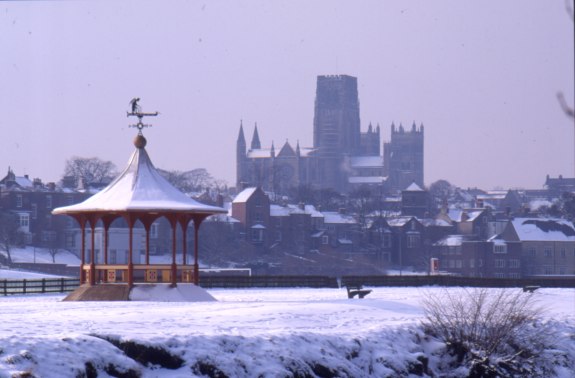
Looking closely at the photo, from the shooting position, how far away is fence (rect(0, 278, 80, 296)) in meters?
57.9

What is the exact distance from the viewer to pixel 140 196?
155 ft

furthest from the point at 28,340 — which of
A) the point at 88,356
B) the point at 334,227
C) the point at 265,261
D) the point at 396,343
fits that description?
the point at 334,227

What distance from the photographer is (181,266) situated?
47.1 metres

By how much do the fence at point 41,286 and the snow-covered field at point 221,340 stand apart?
12389mm

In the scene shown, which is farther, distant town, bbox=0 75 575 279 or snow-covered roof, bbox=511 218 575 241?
snow-covered roof, bbox=511 218 575 241

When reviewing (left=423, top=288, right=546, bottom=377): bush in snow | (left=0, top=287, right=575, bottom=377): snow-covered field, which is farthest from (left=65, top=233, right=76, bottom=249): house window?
(left=423, top=288, right=546, bottom=377): bush in snow

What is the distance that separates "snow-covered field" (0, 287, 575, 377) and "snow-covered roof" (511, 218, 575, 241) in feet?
383

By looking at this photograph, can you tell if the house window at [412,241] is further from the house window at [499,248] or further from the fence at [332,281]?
the fence at [332,281]

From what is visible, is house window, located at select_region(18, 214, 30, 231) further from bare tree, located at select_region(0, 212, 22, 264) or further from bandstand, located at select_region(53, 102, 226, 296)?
bandstand, located at select_region(53, 102, 226, 296)

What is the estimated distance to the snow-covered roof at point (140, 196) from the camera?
46312 millimetres

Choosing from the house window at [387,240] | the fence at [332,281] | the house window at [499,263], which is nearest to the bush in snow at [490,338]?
the fence at [332,281]

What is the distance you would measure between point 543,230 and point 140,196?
12002 centimetres

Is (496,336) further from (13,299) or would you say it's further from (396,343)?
(13,299)

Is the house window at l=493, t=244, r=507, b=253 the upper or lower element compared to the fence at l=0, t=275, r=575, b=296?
upper
